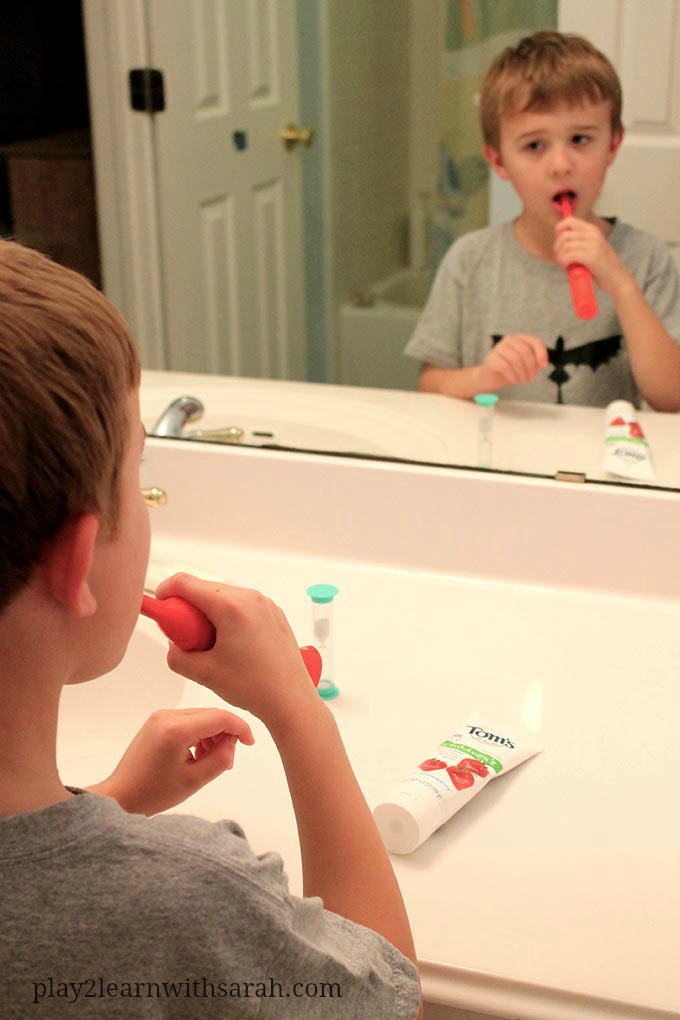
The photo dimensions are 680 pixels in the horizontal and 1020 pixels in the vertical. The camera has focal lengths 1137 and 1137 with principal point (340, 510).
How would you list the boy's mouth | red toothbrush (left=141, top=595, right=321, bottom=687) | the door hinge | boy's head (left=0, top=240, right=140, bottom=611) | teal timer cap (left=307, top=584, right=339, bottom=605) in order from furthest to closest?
the door hinge
the boy's mouth
teal timer cap (left=307, top=584, right=339, bottom=605)
red toothbrush (left=141, top=595, right=321, bottom=687)
boy's head (left=0, top=240, right=140, bottom=611)

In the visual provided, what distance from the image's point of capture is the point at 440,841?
2.61 ft

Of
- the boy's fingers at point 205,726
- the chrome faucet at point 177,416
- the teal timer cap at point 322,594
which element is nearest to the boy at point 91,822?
the boy's fingers at point 205,726

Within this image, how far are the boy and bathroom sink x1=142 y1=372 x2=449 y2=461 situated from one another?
2.15ft

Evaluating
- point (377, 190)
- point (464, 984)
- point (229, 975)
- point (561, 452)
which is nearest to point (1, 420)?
point (229, 975)

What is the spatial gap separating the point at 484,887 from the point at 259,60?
84 centimetres

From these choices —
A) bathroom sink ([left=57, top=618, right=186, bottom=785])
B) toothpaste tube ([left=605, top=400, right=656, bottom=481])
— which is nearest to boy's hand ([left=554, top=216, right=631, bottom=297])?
toothpaste tube ([left=605, top=400, right=656, bottom=481])

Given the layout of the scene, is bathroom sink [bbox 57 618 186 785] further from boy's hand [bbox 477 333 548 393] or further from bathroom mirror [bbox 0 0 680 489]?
boy's hand [bbox 477 333 548 393]

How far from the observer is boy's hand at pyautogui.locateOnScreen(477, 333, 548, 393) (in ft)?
3.89

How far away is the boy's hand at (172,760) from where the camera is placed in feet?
2.43

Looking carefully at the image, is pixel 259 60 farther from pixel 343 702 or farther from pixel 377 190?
pixel 343 702

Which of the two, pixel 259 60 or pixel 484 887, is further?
pixel 259 60

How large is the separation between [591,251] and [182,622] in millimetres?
634

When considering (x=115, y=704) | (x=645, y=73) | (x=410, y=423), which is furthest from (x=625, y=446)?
(x=115, y=704)

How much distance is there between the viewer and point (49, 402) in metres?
0.51
